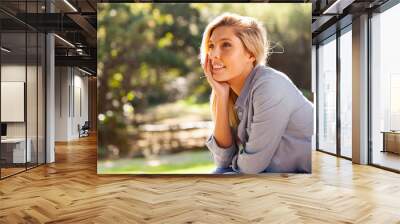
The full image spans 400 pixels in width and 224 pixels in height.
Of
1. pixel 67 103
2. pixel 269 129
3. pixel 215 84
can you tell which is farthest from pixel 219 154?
pixel 67 103

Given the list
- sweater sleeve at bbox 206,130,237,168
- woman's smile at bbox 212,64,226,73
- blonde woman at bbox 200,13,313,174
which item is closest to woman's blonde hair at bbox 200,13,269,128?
blonde woman at bbox 200,13,313,174

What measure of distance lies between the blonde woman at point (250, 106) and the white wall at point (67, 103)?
34.9 ft

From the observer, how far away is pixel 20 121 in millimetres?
7031

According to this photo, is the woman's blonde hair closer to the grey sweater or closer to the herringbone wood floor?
the grey sweater

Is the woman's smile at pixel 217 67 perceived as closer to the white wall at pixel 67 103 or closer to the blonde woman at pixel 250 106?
the blonde woman at pixel 250 106

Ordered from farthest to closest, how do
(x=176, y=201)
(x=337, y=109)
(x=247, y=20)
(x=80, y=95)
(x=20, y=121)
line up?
1. (x=80, y=95)
2. (x=337, y=109)
3. (x=20, y=121)
4. (x=247, y=20)
5. (x=176, y=201)

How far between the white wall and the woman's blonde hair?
10611 millimetres

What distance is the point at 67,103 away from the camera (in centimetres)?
1550

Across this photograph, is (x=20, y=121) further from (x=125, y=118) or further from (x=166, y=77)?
(x=166, y=77)

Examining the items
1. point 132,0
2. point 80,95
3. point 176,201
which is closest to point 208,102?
point 176,201

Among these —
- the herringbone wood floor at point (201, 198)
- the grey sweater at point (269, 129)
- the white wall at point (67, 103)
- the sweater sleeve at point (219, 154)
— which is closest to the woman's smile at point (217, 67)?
the grey sweater at point (269, 129)

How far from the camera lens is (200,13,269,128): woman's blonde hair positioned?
5969 mm

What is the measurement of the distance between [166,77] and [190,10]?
3.50 ft

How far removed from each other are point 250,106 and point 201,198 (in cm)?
156
